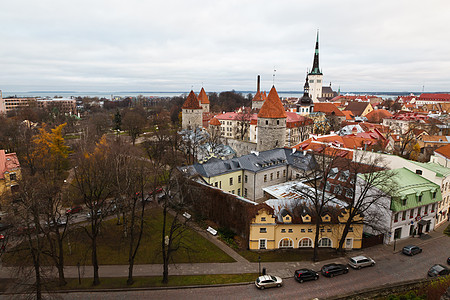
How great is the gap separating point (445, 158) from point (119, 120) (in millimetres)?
59200

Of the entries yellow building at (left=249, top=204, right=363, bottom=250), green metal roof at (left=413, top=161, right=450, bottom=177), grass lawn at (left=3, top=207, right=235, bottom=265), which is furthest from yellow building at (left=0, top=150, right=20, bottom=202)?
green metal roof at (left=413, top=161, right=450, bottom=177)

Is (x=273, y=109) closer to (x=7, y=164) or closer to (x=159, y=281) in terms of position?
(x=159, y=281)

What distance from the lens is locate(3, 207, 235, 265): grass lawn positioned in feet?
63.5

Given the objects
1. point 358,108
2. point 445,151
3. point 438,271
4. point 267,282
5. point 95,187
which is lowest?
point 267,282

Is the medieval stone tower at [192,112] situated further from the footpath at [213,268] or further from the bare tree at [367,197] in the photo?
the footpath at [213,268]

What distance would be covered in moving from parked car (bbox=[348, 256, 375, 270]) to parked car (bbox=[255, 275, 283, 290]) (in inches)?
→ 208

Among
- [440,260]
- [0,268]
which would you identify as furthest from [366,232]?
[0,268]

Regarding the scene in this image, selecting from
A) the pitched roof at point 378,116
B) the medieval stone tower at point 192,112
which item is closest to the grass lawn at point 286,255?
the medieval stone tower at point 192,112

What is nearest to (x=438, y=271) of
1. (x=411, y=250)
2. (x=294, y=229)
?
(x=411, y=250)

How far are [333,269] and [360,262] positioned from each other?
2237 millimetres

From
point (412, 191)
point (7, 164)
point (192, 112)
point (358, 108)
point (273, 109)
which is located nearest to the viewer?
point (412, 191)

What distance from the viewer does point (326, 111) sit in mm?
77375

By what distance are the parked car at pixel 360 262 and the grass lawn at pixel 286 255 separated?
1.52 m

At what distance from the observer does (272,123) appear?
36062 millimetres
